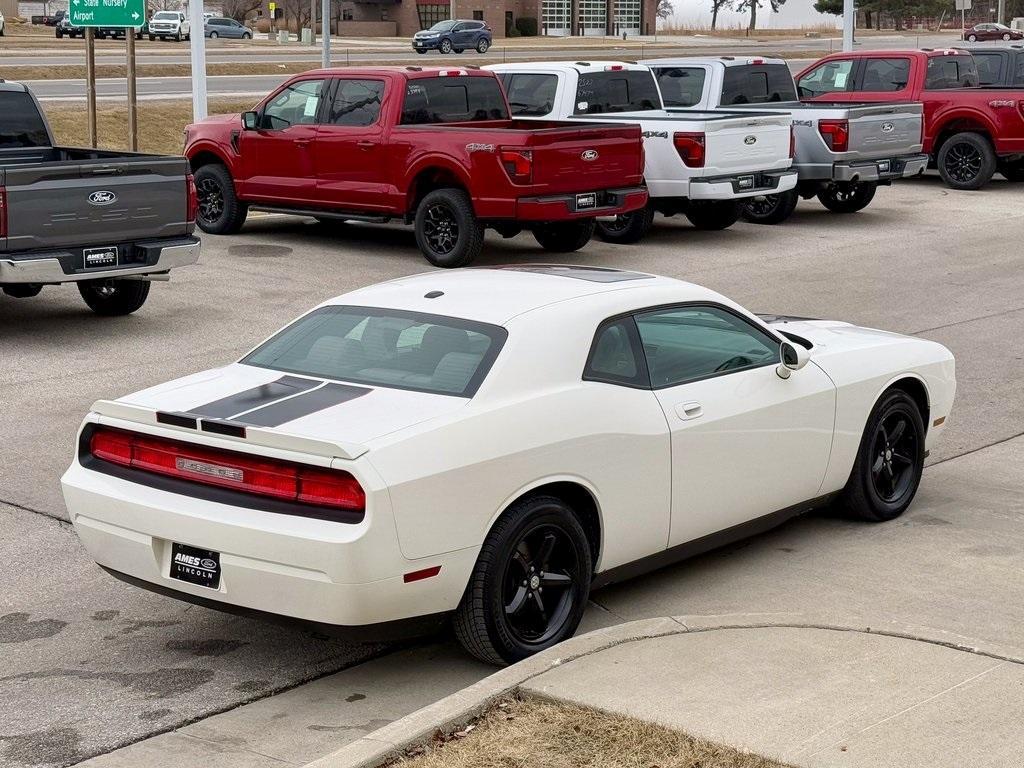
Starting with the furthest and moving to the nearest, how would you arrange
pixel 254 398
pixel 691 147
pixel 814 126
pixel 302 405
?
pixel 814 126, pixel 691 147, pixel 254 398, pixel 302 405

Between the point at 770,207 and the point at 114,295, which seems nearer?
the point at 114,295

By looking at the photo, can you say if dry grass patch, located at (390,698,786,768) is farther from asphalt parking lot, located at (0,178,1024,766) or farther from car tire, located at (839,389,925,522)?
car tire, located at (839,389,925,522)

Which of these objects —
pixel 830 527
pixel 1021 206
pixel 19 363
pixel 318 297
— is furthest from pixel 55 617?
pixel 1021 206

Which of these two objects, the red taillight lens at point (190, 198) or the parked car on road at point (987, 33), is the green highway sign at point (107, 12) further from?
the parked car on road at point (987, 33)

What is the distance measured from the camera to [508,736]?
4.71 m

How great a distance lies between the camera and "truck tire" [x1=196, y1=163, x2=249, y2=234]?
680 inches

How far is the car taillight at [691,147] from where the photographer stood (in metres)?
17.0

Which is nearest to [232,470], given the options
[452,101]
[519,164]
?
[519,164]

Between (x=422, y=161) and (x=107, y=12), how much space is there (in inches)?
218

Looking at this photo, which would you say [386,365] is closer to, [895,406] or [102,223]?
[895,406]

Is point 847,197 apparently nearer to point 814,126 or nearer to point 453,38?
point 814,126

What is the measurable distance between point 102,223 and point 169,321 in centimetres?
146

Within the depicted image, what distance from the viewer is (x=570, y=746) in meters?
4.64

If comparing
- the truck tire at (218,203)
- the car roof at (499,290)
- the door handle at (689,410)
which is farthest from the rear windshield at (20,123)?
the door handle at (689,410)
